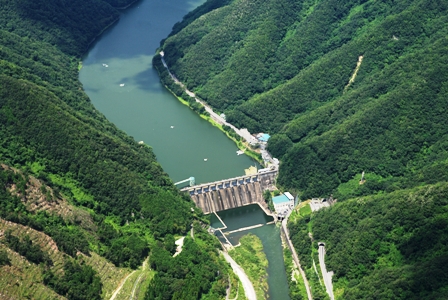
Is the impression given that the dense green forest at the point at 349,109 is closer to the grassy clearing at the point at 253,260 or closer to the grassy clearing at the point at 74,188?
the grassy clearing at the point at 253,260

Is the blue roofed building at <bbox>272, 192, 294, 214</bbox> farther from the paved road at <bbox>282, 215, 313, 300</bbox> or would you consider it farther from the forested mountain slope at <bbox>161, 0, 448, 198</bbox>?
the forested mountain slope at <bbox>161, 0, 448, 198</bbox>

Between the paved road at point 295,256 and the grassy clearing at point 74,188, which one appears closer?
the paved road at point 295,256

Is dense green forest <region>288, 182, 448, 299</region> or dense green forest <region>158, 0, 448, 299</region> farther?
dense green forest <region>158, 0, 448, 299</region>

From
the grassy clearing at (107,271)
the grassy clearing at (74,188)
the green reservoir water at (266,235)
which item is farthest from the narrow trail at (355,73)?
the grassy clearing at (107,271)

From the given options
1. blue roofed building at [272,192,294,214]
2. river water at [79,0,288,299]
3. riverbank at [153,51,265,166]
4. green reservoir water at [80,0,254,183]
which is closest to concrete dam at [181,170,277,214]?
river water at [79,0,288,299]

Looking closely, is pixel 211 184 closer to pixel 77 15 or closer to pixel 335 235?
pixel 335 235

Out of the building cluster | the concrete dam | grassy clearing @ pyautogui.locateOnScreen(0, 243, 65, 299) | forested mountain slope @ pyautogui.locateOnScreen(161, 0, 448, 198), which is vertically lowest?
grassy clearing @ pyautogui.locateOnScreen(0, 243, 65, 299)
